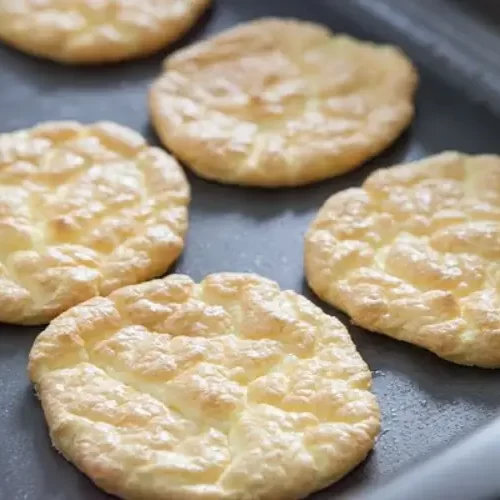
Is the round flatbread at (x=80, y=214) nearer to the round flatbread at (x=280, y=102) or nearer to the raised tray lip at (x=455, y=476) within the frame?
the round flatbread at (x=280, y=102)

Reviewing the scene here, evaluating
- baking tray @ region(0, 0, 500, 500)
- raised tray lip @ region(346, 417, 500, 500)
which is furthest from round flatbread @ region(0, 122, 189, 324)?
raised tray lip @ region(346, 417, 500, 500)

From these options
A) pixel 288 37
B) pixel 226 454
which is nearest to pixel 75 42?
pixel 288 37

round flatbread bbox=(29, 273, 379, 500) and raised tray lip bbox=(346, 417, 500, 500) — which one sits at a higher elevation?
raised tray lip bbox=(346, 417, 500, 500)

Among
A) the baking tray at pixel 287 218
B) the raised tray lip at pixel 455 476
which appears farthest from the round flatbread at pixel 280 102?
the raised tray lip at pixel 455 476

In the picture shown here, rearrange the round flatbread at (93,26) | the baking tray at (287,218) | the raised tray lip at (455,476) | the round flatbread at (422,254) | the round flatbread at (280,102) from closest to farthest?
the raised tray lip at (455,476) → the baking tray at (287,218) → the round flatbread at (422,254) → the round flatbread at (280,102) → the round flatbread at (93,26)

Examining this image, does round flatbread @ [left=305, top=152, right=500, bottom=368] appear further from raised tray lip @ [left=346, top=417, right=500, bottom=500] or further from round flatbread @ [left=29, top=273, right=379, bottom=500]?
raised tray lip @ [left=346, top=417, right=500, bottom=500]

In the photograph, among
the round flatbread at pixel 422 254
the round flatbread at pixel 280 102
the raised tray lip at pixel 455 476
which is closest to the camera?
the raised tray lip at pixel 455 476

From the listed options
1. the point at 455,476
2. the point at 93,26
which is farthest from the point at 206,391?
the point at 93,26
